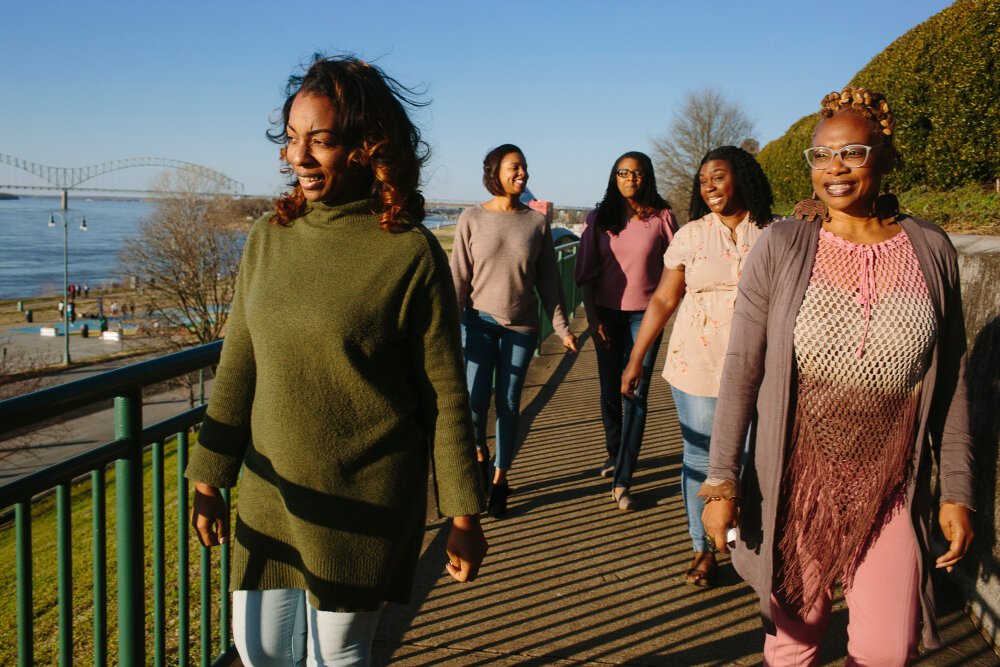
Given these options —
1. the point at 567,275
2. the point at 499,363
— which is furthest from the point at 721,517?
the point at 567,275

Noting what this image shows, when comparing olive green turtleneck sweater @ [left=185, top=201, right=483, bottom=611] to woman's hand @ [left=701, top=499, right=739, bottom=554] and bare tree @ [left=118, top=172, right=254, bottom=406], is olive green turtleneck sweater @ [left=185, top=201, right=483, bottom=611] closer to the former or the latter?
woman's hand @ [left=701, top=499, right=739, bottom=554]

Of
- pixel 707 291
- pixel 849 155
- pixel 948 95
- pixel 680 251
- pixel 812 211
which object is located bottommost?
pixel 707 291

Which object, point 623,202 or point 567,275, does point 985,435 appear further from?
point 567,275

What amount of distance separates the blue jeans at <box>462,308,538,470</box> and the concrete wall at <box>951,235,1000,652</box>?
2.14 meters

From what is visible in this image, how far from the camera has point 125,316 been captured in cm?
6431

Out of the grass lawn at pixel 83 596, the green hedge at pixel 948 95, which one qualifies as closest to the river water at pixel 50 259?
the grass lawn at pixel 83 596

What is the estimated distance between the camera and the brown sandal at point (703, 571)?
3717mm

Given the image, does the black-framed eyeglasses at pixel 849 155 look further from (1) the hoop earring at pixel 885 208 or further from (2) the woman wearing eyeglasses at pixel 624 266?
(2) the woman wearing eyeglasses at pixel 624 266

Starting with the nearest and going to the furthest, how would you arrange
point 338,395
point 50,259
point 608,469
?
point 338,395 < point 608,469 < point 50,259

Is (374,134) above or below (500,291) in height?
above

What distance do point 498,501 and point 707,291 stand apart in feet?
5.53

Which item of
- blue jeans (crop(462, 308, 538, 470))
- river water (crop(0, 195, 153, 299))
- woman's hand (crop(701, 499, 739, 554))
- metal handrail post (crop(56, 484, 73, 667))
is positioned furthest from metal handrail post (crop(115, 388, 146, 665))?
river water (crop(0, 195, 153, 299))

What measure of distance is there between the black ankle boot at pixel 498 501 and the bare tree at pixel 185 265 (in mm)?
43451

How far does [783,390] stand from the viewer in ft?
6.86
